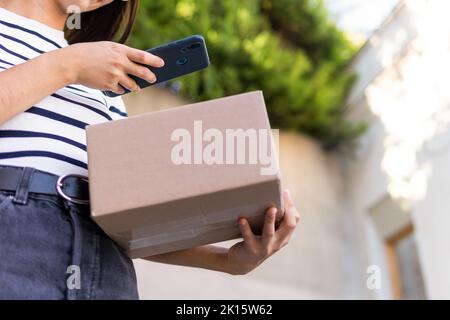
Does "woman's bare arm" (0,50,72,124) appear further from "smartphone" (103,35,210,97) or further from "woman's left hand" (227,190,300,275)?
"woman's left hand" (227,190,300,275)

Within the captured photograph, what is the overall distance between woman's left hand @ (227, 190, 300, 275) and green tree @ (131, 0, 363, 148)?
2.13 meters

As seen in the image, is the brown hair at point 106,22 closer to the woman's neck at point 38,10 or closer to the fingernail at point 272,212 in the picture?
the woman's neck at point 38,10

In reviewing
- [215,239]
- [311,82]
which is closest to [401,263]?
[311,82]

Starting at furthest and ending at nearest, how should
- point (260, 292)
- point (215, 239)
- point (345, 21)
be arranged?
point (345, 21) < point (260, 292) < point (215, 239)

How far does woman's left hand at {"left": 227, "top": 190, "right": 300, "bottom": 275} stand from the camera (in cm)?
58

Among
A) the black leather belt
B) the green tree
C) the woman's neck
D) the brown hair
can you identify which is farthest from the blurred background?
the black leather belt

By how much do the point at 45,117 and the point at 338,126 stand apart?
2752mm

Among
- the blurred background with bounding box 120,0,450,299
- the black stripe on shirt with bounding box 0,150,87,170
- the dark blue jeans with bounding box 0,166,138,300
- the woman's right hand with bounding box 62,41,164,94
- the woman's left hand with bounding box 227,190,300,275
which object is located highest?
the blurred background with bounding box 120,0,450,299

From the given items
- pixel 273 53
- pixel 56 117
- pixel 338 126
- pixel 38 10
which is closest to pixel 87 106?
pixel 56 117

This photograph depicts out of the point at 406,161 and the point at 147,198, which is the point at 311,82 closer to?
the point at 406,161

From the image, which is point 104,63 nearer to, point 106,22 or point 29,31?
point 29,31

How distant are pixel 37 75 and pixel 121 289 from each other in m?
0.21

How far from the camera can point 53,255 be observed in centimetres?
49

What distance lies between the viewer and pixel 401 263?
2824mm
